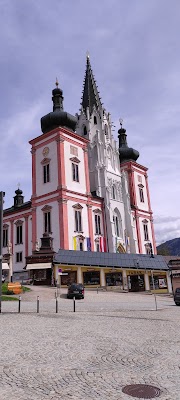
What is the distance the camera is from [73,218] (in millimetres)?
48438

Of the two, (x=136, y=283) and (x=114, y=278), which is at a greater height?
(x=114, y=278)

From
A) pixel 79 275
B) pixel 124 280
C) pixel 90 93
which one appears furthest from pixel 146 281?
pixel 90 93

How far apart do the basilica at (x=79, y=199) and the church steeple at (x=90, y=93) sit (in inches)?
7.4

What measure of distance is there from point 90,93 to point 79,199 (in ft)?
85.0

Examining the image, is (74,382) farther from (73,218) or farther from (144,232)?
(144,232)

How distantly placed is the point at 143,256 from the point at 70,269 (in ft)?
44.6

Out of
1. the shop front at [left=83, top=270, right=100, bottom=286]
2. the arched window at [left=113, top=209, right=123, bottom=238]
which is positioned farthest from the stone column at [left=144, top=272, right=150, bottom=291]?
the arched window at [left=113, top=209, right=123, bottom=238]

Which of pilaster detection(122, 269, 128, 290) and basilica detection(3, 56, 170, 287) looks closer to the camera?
pilaster detection(122, 269, 128, 290)

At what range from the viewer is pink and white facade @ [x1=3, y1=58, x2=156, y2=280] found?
4862 cm

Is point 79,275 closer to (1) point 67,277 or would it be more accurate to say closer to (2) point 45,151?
(1) point 67,277

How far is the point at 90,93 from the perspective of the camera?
67000 mm

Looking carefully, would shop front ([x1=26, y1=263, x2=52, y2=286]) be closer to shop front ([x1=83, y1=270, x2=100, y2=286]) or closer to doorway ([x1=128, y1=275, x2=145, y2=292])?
shop front ([x1=83, y1=270, x2=100, y2=286])

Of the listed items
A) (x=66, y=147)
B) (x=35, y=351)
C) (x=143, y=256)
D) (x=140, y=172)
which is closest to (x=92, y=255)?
(x=143, y=256)

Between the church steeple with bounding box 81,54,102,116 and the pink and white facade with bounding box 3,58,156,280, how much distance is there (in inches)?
7.8
